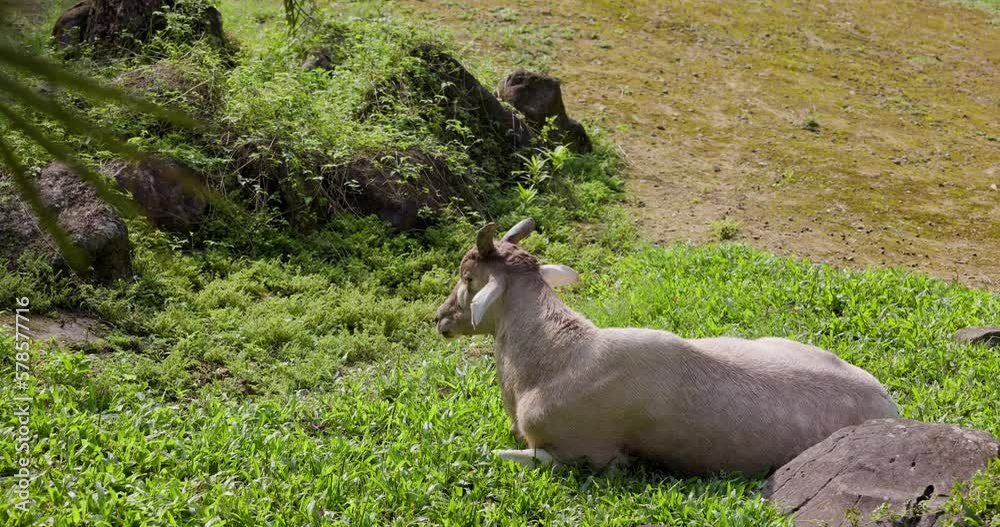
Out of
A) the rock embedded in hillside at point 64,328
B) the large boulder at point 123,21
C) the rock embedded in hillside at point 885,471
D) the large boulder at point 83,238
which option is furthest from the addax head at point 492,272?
the large boulder at point 123,21

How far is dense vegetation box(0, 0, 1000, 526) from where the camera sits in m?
4.54

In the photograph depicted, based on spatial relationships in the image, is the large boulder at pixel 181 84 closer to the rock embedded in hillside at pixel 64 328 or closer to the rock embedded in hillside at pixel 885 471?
the rock embedded in hillside at pixel 64 328

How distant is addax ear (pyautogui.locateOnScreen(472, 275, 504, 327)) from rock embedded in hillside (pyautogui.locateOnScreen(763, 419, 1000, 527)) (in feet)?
5.69

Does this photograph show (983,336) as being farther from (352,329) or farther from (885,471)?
(352,329)

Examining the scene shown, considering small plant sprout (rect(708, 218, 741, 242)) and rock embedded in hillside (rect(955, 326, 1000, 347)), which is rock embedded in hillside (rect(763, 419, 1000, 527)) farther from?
small plant sprout (rect(708, 218, 741, 242))

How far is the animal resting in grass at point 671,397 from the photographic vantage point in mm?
4801

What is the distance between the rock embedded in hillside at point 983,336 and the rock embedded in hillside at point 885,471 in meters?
2.80

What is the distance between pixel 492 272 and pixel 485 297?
1.08ft

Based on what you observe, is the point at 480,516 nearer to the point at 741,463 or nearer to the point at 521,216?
the point at 741,463

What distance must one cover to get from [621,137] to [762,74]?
442 cm

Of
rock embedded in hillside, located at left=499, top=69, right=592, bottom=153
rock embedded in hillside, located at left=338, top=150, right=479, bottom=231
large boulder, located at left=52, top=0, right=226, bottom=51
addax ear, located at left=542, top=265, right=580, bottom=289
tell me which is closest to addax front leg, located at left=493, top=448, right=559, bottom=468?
addax ear, located at left=542, top=265, right=580, bottom=289

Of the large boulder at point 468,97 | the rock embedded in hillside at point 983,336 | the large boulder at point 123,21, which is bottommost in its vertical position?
the rock embedded in hillside at point 983,336

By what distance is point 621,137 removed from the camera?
13.3 meters

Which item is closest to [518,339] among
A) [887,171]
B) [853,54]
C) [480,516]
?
[480,516]
